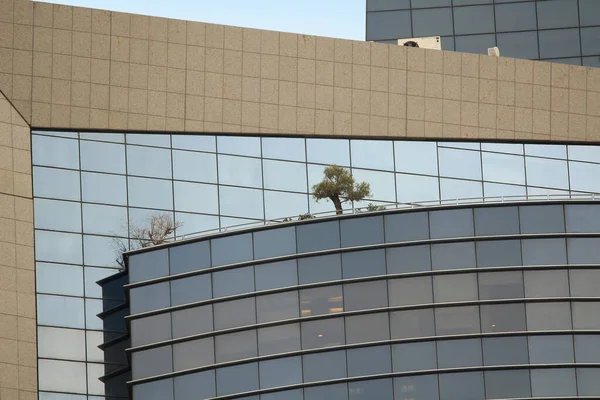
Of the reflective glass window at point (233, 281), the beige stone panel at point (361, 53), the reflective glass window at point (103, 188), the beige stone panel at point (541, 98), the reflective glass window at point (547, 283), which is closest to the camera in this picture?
the reflective glass window at point (547, 283)

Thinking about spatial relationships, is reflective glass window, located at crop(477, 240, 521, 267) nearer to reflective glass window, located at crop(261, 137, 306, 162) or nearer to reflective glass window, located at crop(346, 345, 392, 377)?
reflective glass window, located at crop(346, 345, 392, 377)

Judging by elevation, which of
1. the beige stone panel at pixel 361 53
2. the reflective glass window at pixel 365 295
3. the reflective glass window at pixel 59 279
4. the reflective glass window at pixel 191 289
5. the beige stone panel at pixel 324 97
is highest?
the beige stone panel at pixel 361 53

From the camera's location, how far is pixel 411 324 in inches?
2456

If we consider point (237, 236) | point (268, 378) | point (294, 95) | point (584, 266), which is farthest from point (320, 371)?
point (294, 95)

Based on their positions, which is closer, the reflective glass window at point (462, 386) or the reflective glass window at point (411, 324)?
the reflective glass window at point (462, 386)

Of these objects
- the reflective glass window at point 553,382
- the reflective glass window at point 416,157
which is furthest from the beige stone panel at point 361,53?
the reflective glass window at point 553,382

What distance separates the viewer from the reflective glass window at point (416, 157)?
7538cm

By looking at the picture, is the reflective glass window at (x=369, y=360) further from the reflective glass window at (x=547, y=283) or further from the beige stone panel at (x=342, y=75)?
the beige stone panel at (x=342, y=75)

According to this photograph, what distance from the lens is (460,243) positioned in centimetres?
6359

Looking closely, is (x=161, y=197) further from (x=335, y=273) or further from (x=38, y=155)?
(x=335, y=273)

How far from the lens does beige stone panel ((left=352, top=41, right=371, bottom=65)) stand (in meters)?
74.5

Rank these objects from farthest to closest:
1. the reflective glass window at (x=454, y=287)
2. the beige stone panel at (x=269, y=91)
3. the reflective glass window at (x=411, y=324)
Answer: the beige stone panel at (x=269, y=91), the reflective glass window at (x=454, y=287), the reflective glass window at (x=411, y=324)

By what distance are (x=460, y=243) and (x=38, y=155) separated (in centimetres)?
2074

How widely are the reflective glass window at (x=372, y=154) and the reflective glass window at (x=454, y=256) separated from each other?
39.7 feet
